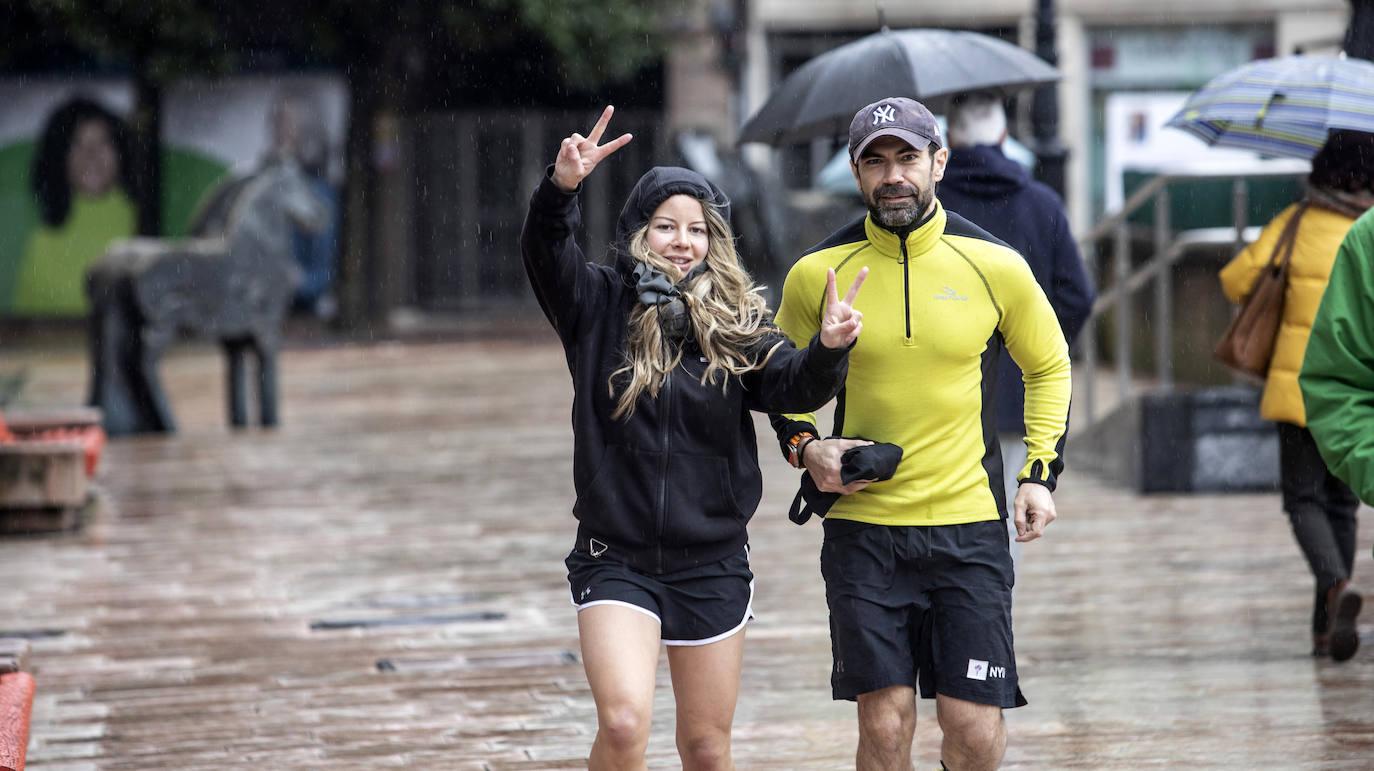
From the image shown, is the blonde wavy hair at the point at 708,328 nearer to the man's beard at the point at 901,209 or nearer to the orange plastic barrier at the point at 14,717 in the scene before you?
the man's beard at the point at 901,209

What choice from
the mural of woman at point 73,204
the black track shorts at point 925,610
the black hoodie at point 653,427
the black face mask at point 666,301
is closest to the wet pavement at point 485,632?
the black track shorts at point 925,610

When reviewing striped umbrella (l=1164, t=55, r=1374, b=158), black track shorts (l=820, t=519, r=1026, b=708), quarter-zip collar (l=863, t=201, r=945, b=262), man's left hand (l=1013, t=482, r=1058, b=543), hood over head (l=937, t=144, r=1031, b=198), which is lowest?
black track shorts (l=820, t=519, r=1026, b=708)

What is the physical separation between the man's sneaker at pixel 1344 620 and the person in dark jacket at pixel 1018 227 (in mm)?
1338

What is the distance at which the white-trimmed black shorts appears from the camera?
416 centimetres

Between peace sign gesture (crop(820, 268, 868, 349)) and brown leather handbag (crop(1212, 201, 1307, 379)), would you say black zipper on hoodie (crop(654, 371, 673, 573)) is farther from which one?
brown leather handbag (crop(1212, 201, 1307, 379))

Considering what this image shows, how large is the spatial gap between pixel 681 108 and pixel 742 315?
23310mm

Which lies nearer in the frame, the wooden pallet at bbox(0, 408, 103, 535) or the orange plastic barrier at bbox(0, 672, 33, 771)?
the orange plastic barrier at bbox(0, 672, 33, 771)

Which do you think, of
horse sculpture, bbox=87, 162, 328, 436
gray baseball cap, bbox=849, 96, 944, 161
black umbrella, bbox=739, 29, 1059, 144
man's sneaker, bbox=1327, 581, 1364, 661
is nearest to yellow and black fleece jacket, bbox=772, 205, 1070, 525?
gray baseball cap, bbox=849, 96, 944, 161

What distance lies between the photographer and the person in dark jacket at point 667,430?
13.6ft

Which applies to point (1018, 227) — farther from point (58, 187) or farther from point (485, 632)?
point (58, 187)

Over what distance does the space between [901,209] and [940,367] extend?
371mm

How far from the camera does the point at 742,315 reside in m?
4.26

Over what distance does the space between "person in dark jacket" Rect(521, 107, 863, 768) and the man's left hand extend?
0.53 metres

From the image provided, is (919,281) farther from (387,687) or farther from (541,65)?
Answer: (541,65)
